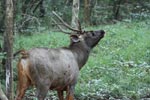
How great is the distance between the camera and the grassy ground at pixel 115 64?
10.8 m

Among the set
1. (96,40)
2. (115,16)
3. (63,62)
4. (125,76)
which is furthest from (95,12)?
(63,62)

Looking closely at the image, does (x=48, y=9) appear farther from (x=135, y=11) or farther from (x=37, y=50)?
(x=37, y=50)

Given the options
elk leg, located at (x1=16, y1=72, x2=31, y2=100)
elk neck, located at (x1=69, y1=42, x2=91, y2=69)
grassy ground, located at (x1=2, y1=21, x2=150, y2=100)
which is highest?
elk neck, located at (x1=69, y1=42, x2=91, y2=69)

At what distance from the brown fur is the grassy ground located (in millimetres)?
1394

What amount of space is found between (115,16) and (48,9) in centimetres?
489

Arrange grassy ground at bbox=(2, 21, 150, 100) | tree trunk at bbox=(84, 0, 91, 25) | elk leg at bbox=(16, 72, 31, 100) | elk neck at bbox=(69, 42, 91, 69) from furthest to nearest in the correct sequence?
tree trunk at bbox=(84, 0, 91, 25)
grassy ground at bbox=(2, 21, 150, 100)
elk neck at bbox=(69, 42, 91, 69)
elk leg at bbox=(16, 72, 31, 100)

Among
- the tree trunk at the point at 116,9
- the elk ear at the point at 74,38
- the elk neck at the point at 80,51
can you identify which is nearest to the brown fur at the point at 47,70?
the elk neck at the point at 80,51

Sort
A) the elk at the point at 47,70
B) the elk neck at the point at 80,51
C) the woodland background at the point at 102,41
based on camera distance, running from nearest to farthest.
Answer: the elk at the point at 47,70, the elk neck at the point at 80,51, the woodland background at the point at 102,41

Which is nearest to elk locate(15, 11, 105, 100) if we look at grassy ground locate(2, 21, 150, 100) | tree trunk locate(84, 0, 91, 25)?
grassy ground locate(2, 21, 150, 100)

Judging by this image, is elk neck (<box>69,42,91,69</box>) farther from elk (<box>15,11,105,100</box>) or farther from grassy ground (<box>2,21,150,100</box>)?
grassy ground (<box>2,21,150,100</box>)

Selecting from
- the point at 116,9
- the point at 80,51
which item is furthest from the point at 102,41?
the point at 116,9

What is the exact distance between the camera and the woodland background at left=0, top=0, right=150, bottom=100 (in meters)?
10.5

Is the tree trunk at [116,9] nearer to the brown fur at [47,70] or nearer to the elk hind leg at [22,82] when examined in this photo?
the brown fur at [47,70]

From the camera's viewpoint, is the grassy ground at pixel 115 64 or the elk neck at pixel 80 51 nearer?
the elk neck at pixel 80 51
